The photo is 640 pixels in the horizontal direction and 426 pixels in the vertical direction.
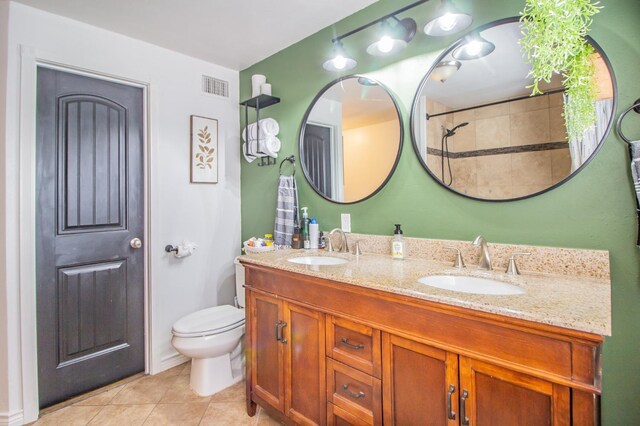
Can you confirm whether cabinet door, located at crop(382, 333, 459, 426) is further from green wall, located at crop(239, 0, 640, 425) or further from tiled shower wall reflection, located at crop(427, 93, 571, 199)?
tiled shower wall reflection, located at crop(427, 93, 571, 199)

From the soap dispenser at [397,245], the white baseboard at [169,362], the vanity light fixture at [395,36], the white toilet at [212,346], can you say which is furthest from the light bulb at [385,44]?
the white baseboard at [169,362]

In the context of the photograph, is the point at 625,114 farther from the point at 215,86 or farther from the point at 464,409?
the point at 215,86

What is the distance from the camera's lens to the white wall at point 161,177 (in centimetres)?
184

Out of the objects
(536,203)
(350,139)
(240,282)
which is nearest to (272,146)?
(350,139)

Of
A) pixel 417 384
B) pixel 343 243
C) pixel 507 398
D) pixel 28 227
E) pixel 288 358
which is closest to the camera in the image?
pixel 507 398

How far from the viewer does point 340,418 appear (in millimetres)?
1396

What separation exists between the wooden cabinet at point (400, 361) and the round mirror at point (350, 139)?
765 mm

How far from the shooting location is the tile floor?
1.87 meters

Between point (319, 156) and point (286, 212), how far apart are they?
46 cm

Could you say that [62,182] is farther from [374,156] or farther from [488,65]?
[488,65]

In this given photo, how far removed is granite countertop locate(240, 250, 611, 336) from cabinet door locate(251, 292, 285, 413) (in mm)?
241

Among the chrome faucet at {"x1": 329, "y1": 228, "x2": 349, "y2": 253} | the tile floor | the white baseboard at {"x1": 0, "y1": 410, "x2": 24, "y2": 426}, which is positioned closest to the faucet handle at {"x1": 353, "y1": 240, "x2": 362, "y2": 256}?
the chrome faucet at {"x1": 329, "y1": 228, "x2": 349, "y2": 253}

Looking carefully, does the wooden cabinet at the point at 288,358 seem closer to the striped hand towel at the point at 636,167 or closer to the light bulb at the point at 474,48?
the striped hand towel at the point at 636,167

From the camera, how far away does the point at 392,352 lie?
123cm
